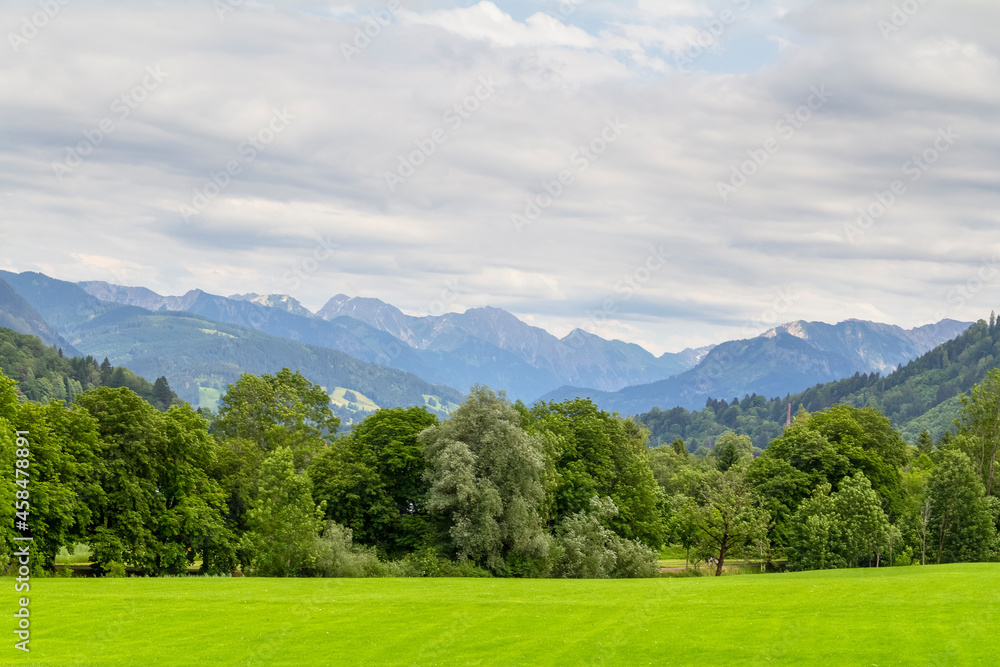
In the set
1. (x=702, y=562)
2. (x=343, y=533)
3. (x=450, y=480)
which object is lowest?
(x=702, y=562)

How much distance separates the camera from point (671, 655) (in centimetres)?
3191

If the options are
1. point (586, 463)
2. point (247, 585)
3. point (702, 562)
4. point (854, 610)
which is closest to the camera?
point (854, 610)

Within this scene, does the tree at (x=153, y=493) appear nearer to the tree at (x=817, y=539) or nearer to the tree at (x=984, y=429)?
the tree at (x=817, y=539)

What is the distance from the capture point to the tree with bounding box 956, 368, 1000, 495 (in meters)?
107

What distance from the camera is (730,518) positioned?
85938 millimetres

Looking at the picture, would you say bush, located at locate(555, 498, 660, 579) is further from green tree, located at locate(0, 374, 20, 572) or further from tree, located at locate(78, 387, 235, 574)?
green tree, located at locate(0, 374, 20, 572)

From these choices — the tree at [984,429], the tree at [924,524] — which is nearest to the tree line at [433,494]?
the tree at [924,524]

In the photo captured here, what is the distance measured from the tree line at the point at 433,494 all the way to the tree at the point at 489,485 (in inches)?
7.1

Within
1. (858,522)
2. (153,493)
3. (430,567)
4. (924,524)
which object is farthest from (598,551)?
(153,493)

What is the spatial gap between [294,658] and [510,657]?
798cm

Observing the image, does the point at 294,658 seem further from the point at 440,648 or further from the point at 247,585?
the point at 247,585

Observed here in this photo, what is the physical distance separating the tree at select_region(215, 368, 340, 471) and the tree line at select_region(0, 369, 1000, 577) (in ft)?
0.66

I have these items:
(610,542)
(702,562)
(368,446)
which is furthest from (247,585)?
(702,562)

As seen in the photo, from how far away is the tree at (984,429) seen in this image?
351 feet
